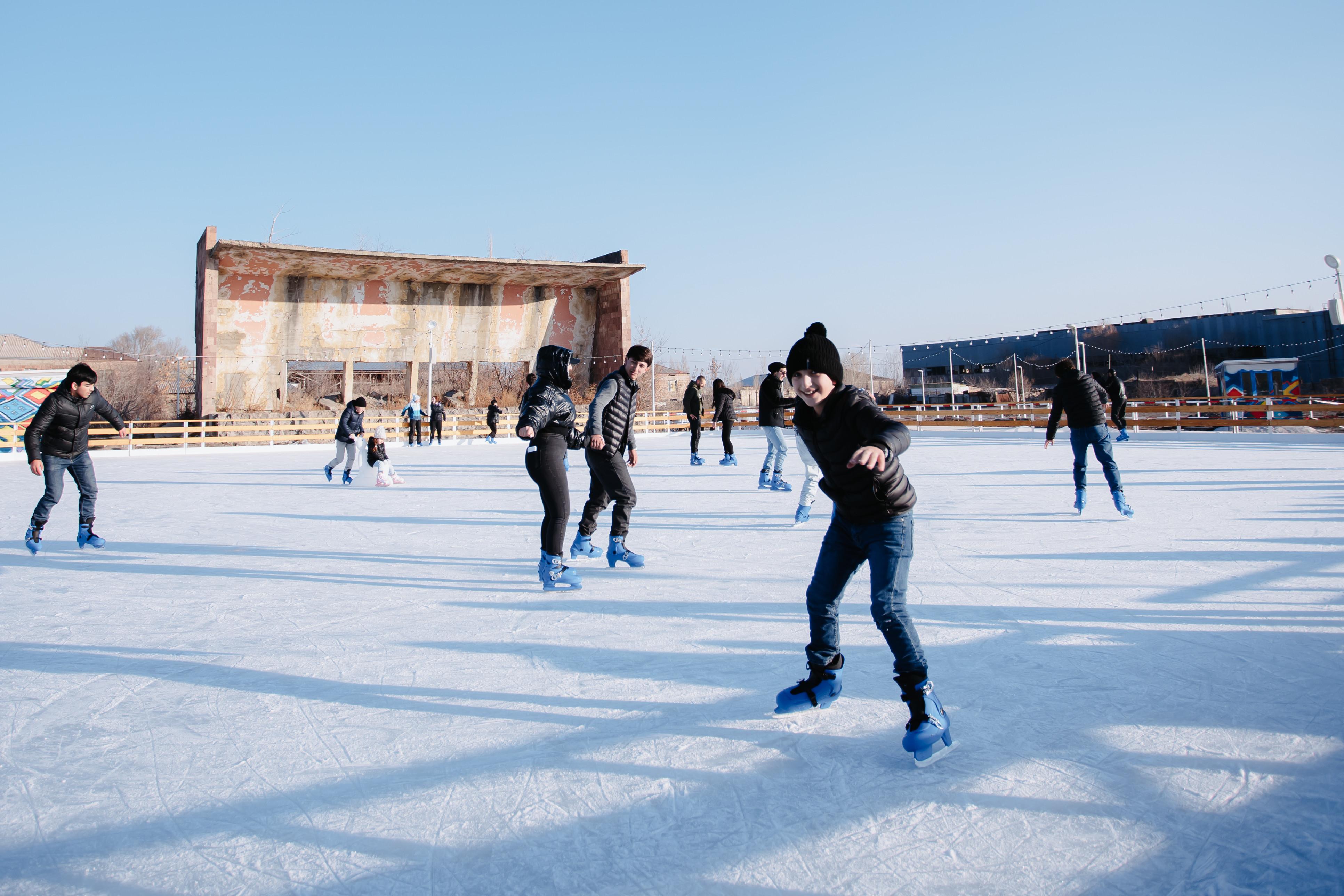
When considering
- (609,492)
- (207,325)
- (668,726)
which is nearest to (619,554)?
(609,492)

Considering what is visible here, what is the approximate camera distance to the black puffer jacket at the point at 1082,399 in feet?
20.6

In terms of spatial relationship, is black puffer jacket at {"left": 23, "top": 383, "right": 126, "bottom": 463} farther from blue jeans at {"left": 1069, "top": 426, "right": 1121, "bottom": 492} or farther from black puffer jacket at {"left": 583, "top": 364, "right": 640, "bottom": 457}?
blue jeans at {"left": 1069, "top": 426, "right": 1121, "bottom": 492}

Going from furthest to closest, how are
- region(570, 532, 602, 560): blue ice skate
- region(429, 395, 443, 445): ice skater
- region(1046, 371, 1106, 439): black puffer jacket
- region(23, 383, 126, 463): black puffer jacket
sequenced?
region(429, 395, 443, 445): ice skater, region(1046, 371, 1106, 439): black puffer jacket, region(23, 383, 126, 463): black puffer jacket, region(570, 532, 602, 560): blue ice skate

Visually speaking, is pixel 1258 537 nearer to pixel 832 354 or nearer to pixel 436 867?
pixel 832 354

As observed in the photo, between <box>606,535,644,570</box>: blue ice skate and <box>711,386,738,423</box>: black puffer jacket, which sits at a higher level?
<box>711,386,738,423</box>: black puffer jacket

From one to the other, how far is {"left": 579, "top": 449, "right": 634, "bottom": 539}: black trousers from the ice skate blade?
2833 millimetres

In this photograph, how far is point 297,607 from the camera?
412cm

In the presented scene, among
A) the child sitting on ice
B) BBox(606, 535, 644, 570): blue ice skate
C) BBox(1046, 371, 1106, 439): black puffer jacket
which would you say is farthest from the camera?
the child sitting on ice

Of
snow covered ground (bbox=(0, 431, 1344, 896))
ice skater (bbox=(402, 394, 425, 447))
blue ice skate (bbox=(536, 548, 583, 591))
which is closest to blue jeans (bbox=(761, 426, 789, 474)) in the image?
snow covered ground (bbox=(0, 431, 1344, 896))

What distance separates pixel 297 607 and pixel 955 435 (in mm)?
19666

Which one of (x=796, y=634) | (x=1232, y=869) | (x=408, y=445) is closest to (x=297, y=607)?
(x=796, y=634)

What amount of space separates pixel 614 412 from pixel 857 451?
2824mm

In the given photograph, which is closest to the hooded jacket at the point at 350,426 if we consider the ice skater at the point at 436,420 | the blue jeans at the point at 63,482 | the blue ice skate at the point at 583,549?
the blue jeans at the point at 63,482

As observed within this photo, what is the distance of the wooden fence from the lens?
17297 mm
